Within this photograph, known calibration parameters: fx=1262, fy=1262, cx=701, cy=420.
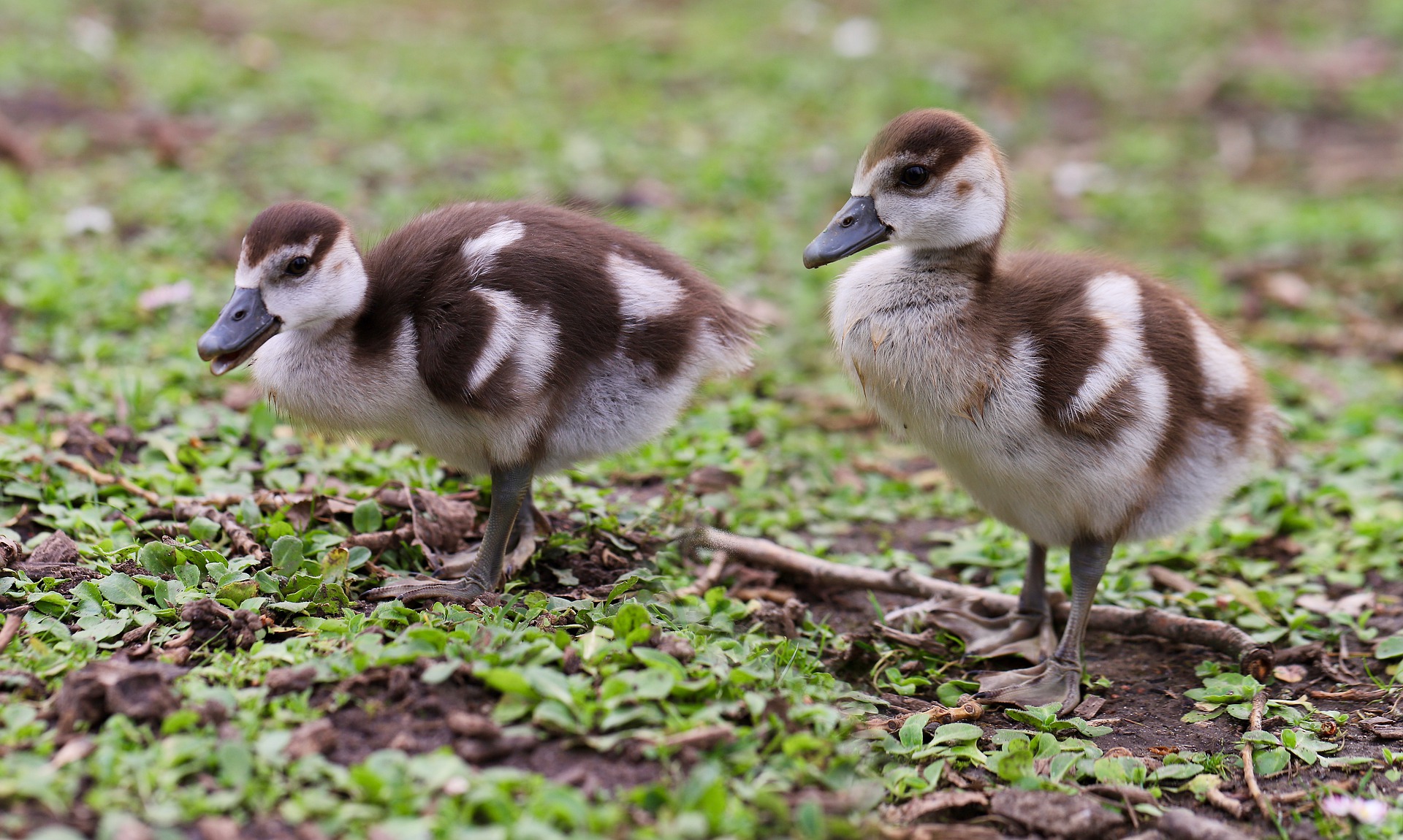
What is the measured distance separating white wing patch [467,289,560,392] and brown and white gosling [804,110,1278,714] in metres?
0.92

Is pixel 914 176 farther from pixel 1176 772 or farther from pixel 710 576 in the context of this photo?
pixel 1176 772

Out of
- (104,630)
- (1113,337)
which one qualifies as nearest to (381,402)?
(104,630)

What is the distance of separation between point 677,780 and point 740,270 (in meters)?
4.96

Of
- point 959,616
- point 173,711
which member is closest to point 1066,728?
point 959,616

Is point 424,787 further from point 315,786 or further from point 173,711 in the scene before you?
point 173,711

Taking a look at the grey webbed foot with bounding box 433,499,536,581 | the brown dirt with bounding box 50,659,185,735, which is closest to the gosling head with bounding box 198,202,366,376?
the grey webbed foot with bounding box 433,499,536,581

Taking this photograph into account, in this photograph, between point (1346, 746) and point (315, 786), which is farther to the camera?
point (1346, 746)

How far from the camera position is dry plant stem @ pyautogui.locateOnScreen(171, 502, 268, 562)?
398 centimetres

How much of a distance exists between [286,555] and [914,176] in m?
2.28

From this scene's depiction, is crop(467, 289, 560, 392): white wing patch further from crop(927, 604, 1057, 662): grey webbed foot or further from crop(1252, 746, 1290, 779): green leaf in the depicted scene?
crop(1252, 746, 1290, 779): green leaf

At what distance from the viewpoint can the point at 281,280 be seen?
378 centimetres

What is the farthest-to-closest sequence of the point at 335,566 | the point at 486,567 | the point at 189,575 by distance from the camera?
the point at 486,567
the point at 335,566
the point at 189,575

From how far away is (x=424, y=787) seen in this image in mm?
2732

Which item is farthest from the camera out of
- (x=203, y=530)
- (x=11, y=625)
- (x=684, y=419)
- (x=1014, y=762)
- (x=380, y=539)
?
(x=684, y=419)
